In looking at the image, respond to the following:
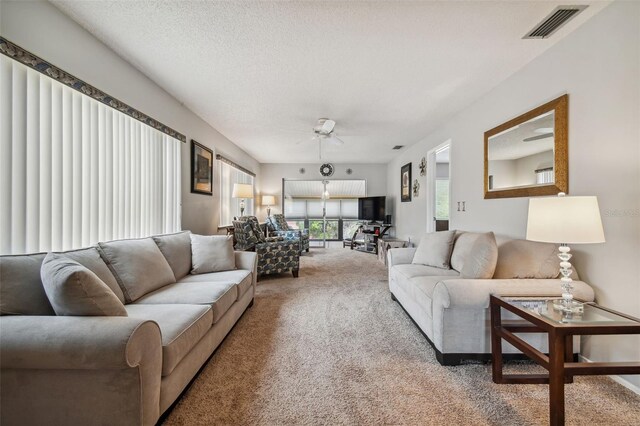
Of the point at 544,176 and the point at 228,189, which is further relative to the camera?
the point at 228,189

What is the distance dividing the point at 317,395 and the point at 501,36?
287 cm

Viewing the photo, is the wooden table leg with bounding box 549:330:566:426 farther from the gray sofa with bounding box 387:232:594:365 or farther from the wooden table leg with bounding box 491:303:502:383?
the gray sofa with bounding box 387:232:594:365

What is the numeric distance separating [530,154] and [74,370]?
349cm

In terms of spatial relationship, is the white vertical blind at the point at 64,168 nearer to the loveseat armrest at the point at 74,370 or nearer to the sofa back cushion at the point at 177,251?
the sofa back cushion at the point at 177,251

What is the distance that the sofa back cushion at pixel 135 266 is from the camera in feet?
6.25

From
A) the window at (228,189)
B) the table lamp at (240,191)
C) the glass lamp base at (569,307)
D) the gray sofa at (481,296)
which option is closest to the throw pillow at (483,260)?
the gray sofa at (481,296)

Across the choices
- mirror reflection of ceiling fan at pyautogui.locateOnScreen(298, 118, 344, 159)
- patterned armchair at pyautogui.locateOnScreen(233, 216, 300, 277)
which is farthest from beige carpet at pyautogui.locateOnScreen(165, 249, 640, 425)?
mirror reflection of ceiling fan at pyautogui.locateOnScreen(298, 118, 344, 159)

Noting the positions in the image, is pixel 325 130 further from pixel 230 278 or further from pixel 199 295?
pixel 199 295

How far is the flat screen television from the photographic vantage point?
702 centimetres

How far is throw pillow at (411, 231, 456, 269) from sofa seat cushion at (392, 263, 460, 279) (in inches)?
2.7

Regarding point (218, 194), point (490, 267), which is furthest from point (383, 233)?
point (490, 267)

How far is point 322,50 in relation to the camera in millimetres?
2209

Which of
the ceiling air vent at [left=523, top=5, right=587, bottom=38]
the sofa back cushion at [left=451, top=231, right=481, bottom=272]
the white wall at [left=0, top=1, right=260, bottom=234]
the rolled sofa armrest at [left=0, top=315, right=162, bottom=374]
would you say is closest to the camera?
the rolled sofa armrest at [left=0, top=315, right=162, bottom=374]

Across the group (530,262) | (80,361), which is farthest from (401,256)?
(80,361)
